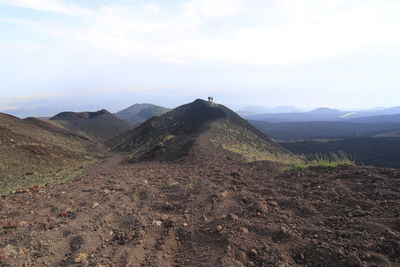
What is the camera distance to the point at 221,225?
209 inches

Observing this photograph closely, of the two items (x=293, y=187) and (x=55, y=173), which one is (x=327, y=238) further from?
(x=55, y=173)

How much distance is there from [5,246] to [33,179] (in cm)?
1241

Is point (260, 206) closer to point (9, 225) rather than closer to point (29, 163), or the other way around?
point (9, 225)

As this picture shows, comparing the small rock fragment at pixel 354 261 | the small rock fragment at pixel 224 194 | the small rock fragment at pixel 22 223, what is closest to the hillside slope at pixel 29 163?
the small rock fragment at pixel 22 223

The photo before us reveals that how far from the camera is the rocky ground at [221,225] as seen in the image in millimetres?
4199

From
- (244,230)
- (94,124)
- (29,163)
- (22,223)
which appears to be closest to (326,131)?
(94,124)

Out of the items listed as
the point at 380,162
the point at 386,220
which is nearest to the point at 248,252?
the point at 386,220

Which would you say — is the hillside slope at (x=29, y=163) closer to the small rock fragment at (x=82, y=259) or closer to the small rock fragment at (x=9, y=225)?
the small rock fragment at (x=9, y=225)

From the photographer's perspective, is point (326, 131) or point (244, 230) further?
point (326, 131)

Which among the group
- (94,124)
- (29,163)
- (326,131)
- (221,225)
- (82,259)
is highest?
(94,124)

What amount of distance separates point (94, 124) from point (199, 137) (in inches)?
1511

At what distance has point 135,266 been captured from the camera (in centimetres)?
433

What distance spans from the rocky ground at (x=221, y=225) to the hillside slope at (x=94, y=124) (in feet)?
152

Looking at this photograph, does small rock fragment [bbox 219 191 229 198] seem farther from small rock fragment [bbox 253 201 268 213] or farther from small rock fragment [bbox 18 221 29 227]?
small rock fragment [bbox 18 221 29 227]
